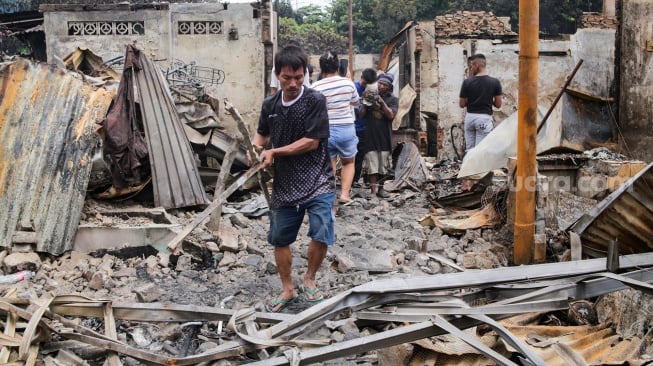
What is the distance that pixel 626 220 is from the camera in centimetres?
392

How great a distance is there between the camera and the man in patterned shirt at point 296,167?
159 inches

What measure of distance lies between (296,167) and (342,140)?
2.84m

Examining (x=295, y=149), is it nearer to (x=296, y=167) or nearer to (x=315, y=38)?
(x=296, y=167)

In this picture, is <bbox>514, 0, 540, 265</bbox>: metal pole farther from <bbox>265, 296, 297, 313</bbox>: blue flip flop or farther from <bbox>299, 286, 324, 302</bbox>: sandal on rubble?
<bbox>265, 296, 297, 313</bbox>: blue flip flop

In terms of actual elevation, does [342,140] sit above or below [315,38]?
below

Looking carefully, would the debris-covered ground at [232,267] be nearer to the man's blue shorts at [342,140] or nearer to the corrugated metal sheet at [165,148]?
the corrugated metal sheet at [165,148]

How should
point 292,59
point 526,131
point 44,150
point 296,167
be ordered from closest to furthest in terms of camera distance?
point 292,59 < point 296,167 < point 526,131 < point 44,150

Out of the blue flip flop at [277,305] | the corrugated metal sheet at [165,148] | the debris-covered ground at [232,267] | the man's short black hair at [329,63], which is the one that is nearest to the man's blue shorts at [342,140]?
the man's short black hair at [329,63]

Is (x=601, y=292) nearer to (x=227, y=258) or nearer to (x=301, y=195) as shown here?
(x=301, y=195)

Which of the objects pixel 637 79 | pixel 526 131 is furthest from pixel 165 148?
pixel 637 79

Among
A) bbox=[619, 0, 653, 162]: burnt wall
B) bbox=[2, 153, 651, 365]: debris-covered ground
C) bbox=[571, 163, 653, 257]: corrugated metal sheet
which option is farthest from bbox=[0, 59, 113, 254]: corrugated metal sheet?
bbox=[619, 0, 653, 162]: burnt wall

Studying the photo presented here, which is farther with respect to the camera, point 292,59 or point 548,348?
point 292,59

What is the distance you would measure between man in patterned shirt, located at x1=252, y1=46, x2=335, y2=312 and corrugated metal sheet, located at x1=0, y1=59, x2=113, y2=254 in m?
2.33

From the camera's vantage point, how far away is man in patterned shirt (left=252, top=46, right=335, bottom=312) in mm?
4027
